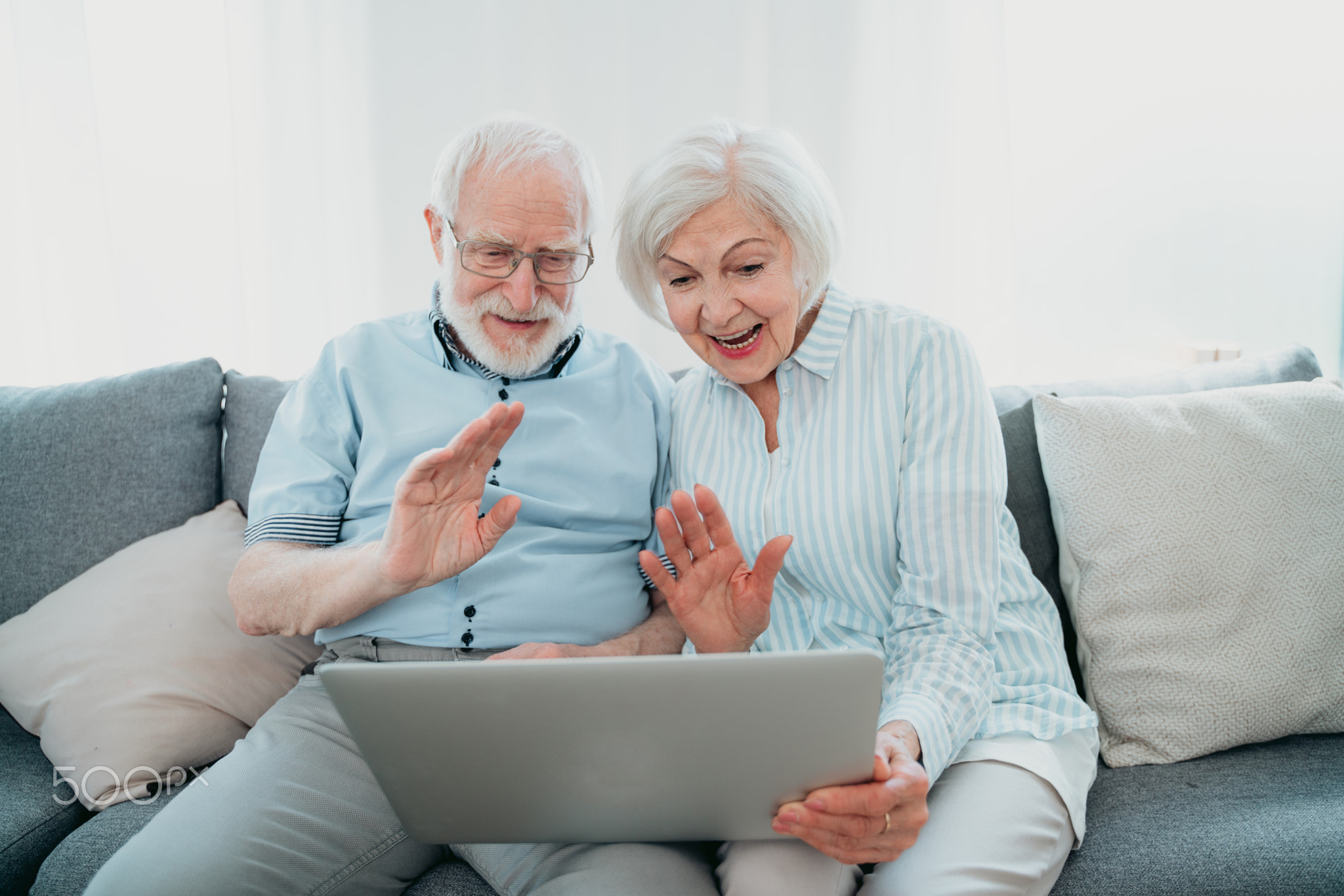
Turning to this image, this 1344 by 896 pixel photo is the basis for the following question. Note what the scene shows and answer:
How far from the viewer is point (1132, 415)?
1476 millimetres

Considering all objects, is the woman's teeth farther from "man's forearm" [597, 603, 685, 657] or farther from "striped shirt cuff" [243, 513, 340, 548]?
"striped shirt cuff" [243, 513, 340, 548]

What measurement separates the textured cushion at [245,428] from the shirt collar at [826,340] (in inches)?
44.0

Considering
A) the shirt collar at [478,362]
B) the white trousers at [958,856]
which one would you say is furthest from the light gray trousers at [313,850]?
the shirt collar at [478,362]

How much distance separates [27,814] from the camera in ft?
4.08

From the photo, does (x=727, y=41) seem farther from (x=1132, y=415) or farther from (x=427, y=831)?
(x=427, y=831)

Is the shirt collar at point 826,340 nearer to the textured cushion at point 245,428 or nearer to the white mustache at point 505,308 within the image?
the white mustache at point 505,308

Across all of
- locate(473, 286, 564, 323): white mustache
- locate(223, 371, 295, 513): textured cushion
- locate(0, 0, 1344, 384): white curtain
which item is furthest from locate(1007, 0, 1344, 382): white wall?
locate(223, 371, 295, 513): textured cushion

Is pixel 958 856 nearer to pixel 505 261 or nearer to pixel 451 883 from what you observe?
pixel 451 883

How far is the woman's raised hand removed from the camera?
1093mm

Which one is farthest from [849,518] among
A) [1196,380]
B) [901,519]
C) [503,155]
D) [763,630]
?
[1196,380]

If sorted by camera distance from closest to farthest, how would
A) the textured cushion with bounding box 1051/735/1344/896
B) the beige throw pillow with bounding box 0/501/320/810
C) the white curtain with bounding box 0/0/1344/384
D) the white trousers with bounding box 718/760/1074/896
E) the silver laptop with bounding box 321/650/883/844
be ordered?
1. the silver laptop with bounding box 321/650/883/844
2. the white trousers with bounding box 718/760/1074/896
3. the textured cushion with bounding box 1051/735/1344/896
4. the beige throw pillow with bounding box 0/501/320/810
5. the white curtain with bounding box 0/0/1344/384

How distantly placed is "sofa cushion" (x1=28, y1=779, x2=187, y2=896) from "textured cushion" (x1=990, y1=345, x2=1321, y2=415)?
5.41 ft

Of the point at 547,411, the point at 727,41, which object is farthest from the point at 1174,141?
the point at 547,411

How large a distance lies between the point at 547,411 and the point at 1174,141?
6.84 ft
